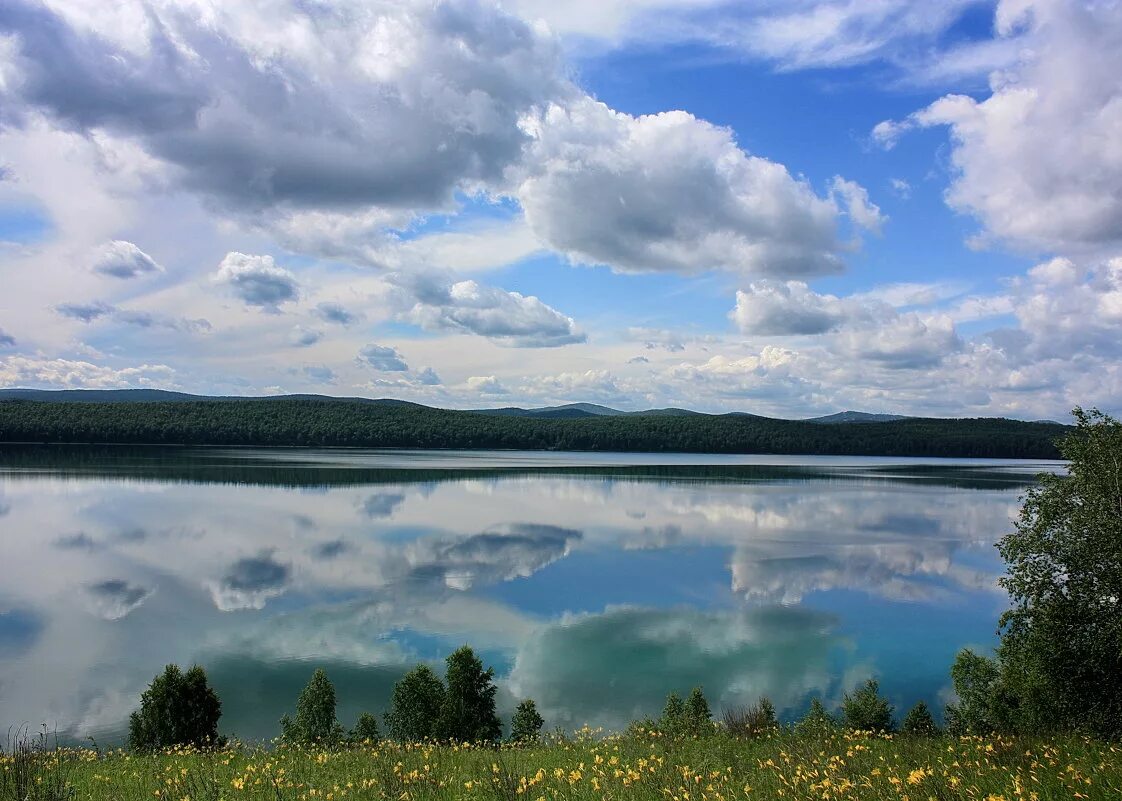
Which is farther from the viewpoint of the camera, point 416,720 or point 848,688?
point 848,688

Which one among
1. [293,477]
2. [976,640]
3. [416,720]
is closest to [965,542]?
[976,640]

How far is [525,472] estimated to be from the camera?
11019cm

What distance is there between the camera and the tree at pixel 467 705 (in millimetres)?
17781

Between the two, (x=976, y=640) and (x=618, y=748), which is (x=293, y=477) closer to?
(x=976, y=640)

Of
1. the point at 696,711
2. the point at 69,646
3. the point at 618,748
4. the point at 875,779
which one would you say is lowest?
the point at 69,646

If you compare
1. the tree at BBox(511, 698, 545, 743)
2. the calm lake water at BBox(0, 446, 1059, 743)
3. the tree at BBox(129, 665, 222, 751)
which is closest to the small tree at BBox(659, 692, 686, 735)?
the calm lake water at BBox(0, 446, 1059, 743)

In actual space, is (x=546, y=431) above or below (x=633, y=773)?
above

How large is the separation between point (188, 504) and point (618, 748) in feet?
212

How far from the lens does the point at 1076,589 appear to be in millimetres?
14664

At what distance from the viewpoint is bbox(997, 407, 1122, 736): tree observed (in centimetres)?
1409

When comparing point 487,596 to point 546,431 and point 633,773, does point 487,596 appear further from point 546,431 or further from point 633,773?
point 546,431

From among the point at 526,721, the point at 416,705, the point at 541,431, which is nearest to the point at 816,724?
the point at 526,721

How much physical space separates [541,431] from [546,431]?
1.51 m

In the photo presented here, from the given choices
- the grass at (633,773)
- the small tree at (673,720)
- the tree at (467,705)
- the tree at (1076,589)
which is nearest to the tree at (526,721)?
the tree at (467,705)
